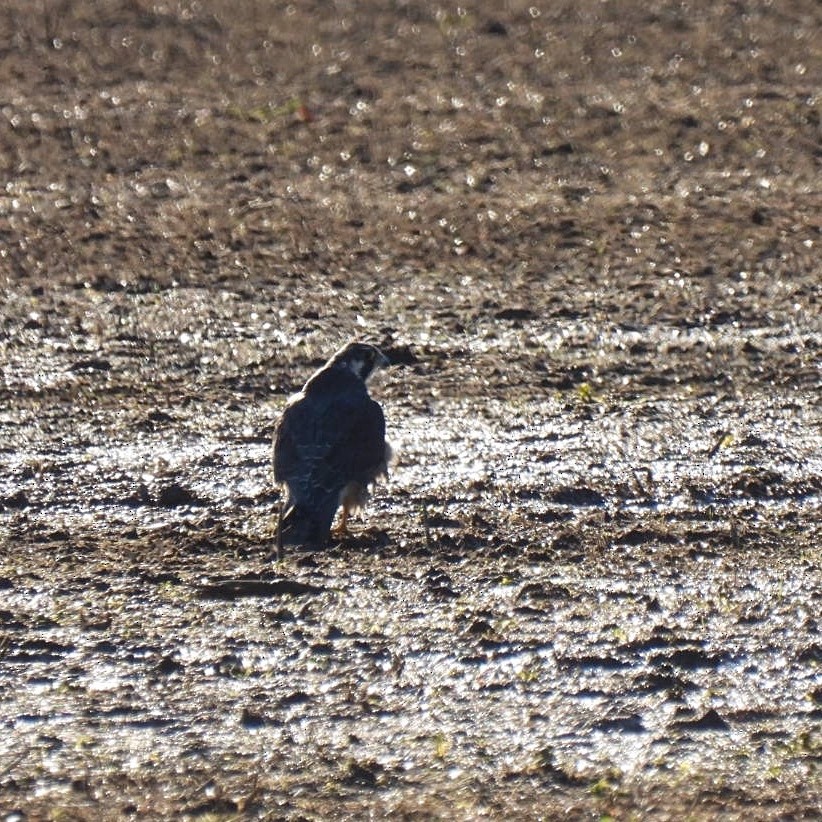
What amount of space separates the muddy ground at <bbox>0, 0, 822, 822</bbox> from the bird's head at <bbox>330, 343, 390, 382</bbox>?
1.21 feet

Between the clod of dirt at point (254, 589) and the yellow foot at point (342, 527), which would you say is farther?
the yellow foot at point (342, 527)

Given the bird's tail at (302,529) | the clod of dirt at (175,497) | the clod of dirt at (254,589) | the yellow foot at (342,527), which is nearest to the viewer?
the clod of dirt at (254,589)

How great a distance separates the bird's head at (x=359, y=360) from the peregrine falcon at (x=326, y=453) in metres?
0.03

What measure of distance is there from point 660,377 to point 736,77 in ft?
18.3

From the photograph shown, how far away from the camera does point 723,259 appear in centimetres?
1048

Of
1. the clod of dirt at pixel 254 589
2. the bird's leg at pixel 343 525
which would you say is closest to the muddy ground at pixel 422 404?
the clod of dirt at pixel 254 589

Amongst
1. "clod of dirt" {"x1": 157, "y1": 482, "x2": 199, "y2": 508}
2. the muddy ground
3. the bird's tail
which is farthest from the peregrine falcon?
"clod of dirt" {"x1": 157, "y1": 482, "x2": 199, "y2": 508}

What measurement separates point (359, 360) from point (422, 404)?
26.8 inches

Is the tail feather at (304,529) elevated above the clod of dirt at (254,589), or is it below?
above

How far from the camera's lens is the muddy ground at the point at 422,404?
5.51 metres

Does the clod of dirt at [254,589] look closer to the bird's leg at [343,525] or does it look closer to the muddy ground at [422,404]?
Result: the muddy ground at [422,404]

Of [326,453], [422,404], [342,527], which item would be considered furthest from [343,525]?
[422,404]

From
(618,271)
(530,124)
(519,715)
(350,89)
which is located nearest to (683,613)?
(519,715)

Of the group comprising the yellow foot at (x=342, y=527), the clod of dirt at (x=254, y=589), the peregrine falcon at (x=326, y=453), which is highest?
the peregrine falcon at (x=326, y=453)
